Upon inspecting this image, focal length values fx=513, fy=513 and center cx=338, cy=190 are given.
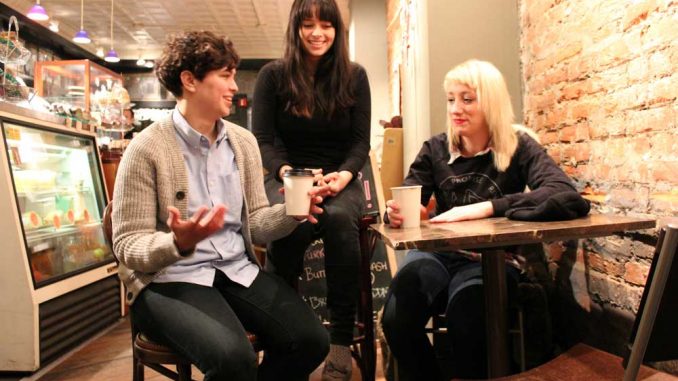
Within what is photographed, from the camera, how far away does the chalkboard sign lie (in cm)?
295

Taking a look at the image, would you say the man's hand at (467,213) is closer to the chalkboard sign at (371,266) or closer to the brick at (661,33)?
the brick at (661,33)

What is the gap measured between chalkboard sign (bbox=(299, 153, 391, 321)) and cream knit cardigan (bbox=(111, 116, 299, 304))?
4.39ft

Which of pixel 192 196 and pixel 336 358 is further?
pixel 336 358

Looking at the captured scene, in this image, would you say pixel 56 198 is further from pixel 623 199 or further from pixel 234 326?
pixel 623 199

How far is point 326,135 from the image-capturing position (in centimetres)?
210

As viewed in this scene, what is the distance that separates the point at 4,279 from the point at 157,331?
1773 millimetres

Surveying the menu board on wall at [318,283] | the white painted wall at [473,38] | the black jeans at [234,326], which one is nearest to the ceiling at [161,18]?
the white painted wall at [473,38]

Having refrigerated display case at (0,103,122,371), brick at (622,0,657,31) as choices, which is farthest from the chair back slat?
refrigerated display case at (0,103,122,371)

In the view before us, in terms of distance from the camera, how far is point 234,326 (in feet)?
4.50

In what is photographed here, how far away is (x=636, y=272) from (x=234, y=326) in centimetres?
142

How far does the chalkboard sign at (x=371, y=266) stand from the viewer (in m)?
2.95

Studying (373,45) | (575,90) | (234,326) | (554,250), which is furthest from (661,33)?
(373,45)

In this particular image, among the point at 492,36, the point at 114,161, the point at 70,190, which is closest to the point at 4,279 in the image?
the point at 70,190

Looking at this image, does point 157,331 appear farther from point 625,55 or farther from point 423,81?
point 423,81
